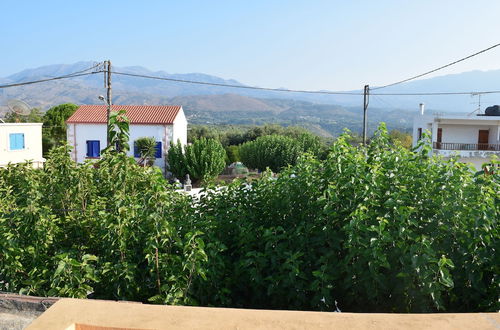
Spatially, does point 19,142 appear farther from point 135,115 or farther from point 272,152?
point 272,152

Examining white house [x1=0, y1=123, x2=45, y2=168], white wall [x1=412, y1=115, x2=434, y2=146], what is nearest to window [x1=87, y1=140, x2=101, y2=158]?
white house [x1=0, y1=123, x2=45, y2=168]

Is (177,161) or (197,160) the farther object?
(177,161)

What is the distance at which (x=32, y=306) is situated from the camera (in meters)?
3.62

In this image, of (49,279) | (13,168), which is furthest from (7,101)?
(49,279)

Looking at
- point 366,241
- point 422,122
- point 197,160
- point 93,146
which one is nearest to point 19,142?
point 93,146

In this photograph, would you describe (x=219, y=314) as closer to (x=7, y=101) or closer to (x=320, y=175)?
(x=320, y=175)

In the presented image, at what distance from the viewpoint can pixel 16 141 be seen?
27672 millimetres

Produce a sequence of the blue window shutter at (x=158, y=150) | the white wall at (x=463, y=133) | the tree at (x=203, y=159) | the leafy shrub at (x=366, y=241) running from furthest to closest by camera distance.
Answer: the white wall at (x=463, y=133) → the blue window shutter at (x=158, y=150) → the tree at (x=203, y=159) → the leafy shrub at (x=366, y=241)

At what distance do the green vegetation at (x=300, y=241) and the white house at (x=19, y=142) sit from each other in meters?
23.6

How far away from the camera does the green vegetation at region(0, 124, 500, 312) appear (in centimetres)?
362

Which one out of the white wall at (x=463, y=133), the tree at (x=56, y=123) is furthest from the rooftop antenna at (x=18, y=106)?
the white wall at (x=463, y=133)

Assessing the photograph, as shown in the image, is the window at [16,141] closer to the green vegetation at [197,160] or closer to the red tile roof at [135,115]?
the red tile roof at [135,115]

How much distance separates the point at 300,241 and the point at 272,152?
29.2 m

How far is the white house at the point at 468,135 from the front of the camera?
31516mm
